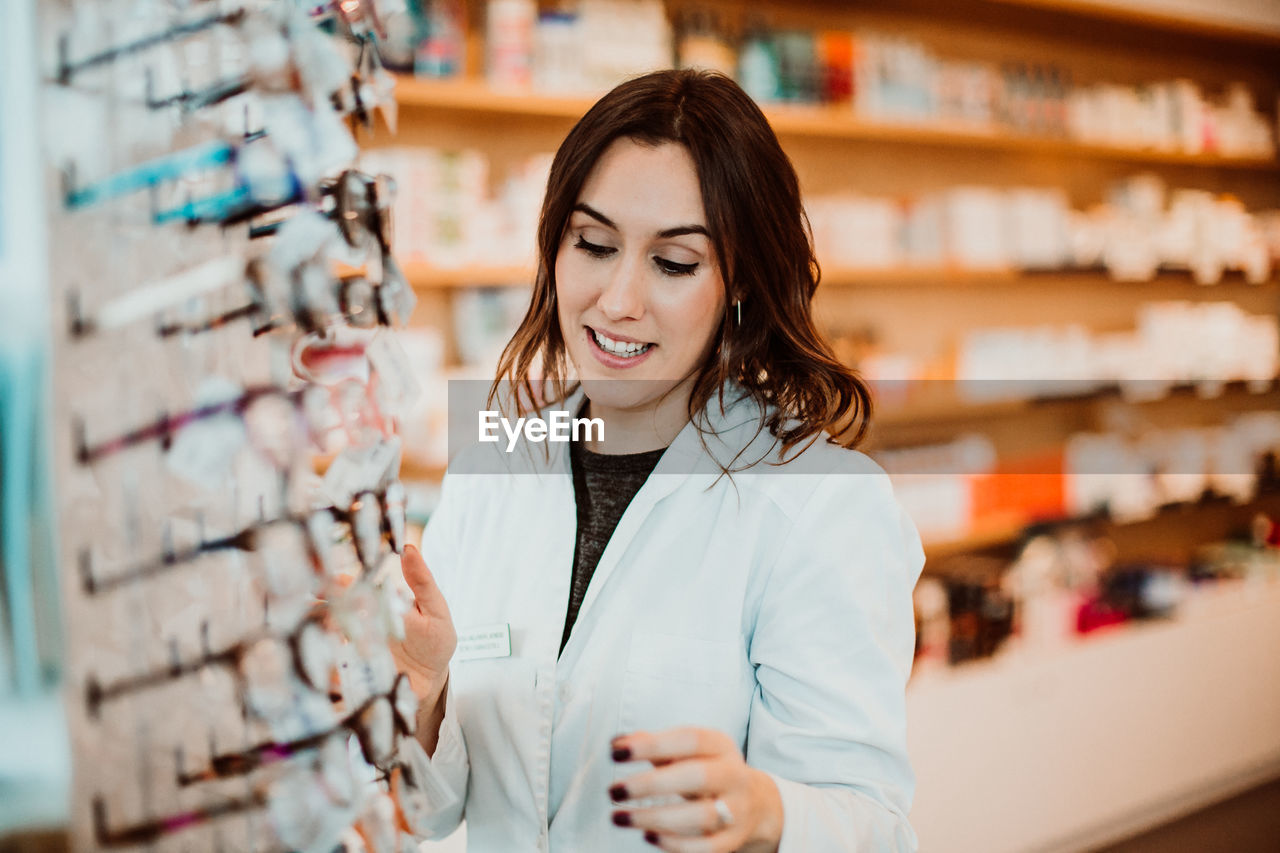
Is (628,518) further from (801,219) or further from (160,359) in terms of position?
(160,359)

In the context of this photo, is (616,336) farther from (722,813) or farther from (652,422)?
(722,813)

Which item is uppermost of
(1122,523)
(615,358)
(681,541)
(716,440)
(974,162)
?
(974,162)

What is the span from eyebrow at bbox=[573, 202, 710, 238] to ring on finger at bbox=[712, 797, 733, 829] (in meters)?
0.67

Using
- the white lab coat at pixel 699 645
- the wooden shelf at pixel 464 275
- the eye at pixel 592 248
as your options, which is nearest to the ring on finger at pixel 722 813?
the white lab coat at pixel 699 645

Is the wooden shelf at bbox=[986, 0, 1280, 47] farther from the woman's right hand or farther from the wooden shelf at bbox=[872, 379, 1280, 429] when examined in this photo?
the woman's right hand

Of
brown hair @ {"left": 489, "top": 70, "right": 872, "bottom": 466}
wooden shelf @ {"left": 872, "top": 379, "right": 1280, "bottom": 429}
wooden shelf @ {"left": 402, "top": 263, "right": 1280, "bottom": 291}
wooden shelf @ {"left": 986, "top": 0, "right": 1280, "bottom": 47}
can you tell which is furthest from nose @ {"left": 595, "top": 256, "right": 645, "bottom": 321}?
wooden shelf @ {"left": 986, "top": 0, "right": 1280, "bottom": 47}

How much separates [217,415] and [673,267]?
0.80 meters

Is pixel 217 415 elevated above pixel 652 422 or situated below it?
above

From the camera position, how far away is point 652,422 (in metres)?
1.39

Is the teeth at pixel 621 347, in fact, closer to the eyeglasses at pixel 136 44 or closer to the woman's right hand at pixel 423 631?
the woman's right hand at pixel 423 631

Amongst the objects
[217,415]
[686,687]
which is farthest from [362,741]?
[686,687]

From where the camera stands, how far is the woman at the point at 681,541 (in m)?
1.13

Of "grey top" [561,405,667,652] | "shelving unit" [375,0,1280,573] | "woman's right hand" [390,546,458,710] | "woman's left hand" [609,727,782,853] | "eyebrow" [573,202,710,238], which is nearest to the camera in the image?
"woman's left hand" [609,727,782,853]

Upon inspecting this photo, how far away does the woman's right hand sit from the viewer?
3.10 feet
